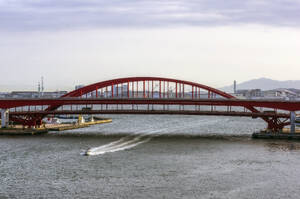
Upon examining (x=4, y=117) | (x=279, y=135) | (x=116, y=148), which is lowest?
(x=116, y=148)

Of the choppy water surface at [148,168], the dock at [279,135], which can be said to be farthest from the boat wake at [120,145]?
the dock at [279,135]

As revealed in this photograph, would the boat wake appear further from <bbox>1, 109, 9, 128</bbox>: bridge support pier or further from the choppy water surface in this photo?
<bbox>1, 109, 9, 128</bbox>: bridge support pier

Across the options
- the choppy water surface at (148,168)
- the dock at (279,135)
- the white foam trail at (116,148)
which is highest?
the dock at (279,135)

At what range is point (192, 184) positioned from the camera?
140 feet

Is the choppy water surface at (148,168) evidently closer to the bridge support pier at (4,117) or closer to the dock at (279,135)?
the dock at (279,135)

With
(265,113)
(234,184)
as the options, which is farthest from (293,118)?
(234,184)

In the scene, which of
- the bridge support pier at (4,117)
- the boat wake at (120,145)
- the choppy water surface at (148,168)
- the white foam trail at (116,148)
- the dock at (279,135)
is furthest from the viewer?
the bridge support pier at (4,117)

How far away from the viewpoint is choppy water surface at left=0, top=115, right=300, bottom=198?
40312 millimetres

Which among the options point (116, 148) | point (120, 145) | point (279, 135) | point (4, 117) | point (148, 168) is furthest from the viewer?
point (4, 117)

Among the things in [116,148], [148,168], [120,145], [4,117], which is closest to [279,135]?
[120,145]

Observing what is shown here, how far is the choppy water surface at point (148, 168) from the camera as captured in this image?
4031 cm

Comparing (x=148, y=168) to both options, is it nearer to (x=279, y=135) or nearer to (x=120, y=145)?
(x=120, y=145)

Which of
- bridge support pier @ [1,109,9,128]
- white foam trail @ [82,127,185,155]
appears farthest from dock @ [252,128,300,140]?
bridge support pier @ [1,109,9,128]

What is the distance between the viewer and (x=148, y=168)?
4956 centimetres
